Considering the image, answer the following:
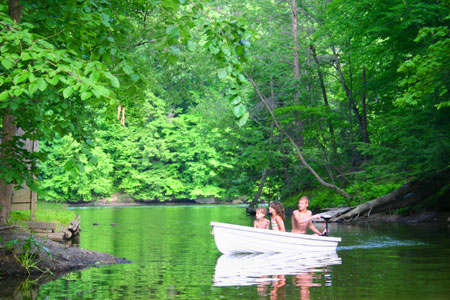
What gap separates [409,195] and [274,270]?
1363 cm

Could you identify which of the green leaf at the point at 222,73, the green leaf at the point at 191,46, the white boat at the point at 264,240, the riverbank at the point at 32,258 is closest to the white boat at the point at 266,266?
the white boat at the point at 264,240

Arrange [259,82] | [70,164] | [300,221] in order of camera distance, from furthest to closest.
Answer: [259,82], [300,221], [70,164]

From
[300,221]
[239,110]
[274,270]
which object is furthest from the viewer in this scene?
[300,221]

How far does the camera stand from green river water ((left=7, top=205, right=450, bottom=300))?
8133mm

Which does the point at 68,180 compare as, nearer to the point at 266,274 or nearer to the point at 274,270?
the point at 274,270

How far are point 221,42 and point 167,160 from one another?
5589 cm

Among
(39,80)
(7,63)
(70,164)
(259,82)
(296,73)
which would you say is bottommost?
(70,164)

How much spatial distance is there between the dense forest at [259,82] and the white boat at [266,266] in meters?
3.33

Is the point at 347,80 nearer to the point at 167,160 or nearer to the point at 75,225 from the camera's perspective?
the point at 75,225

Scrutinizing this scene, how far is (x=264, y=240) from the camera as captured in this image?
1393 cm

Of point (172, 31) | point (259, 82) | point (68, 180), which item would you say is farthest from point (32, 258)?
point (68, 180)

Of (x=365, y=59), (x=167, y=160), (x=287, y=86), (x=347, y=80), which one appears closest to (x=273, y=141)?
(x=287, y=86)

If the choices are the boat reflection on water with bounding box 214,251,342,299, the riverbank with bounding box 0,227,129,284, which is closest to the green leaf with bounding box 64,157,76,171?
the boat reflection on water with bounding box 214,251,342,299

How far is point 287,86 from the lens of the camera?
103 ft
